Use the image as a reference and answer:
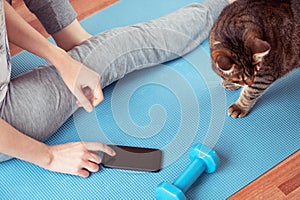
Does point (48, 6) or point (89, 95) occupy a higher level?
point (48, 6)

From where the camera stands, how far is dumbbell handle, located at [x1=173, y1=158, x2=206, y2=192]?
0.96 meters

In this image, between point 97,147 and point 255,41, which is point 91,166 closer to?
point 97,147

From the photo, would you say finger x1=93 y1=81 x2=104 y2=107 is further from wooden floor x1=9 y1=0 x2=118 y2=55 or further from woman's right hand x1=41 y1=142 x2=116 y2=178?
wooden floor x1=9 y1=0 x2=118 y2=55

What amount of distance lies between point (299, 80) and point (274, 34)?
236mm

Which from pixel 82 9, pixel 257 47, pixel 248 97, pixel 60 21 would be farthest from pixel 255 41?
pixel 82 9

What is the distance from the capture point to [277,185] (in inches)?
40.0

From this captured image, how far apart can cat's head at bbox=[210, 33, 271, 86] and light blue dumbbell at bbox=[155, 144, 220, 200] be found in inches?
6.8

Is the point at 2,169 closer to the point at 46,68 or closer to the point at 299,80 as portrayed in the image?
the point at 46,68

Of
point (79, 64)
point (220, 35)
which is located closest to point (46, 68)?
point (79, 64)

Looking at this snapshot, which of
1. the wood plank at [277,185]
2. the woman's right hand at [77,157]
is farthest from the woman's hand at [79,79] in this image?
the wood plank at [277,185]

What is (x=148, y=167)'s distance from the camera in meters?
1.04

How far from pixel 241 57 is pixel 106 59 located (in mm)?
363

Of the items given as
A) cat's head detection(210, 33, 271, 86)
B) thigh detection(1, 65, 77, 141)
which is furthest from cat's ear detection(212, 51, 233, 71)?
thigh detection(1, 65, 77, 141)

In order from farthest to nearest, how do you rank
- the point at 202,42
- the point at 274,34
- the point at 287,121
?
the point at 202,42, the point at 287,121, the point at 274,34
